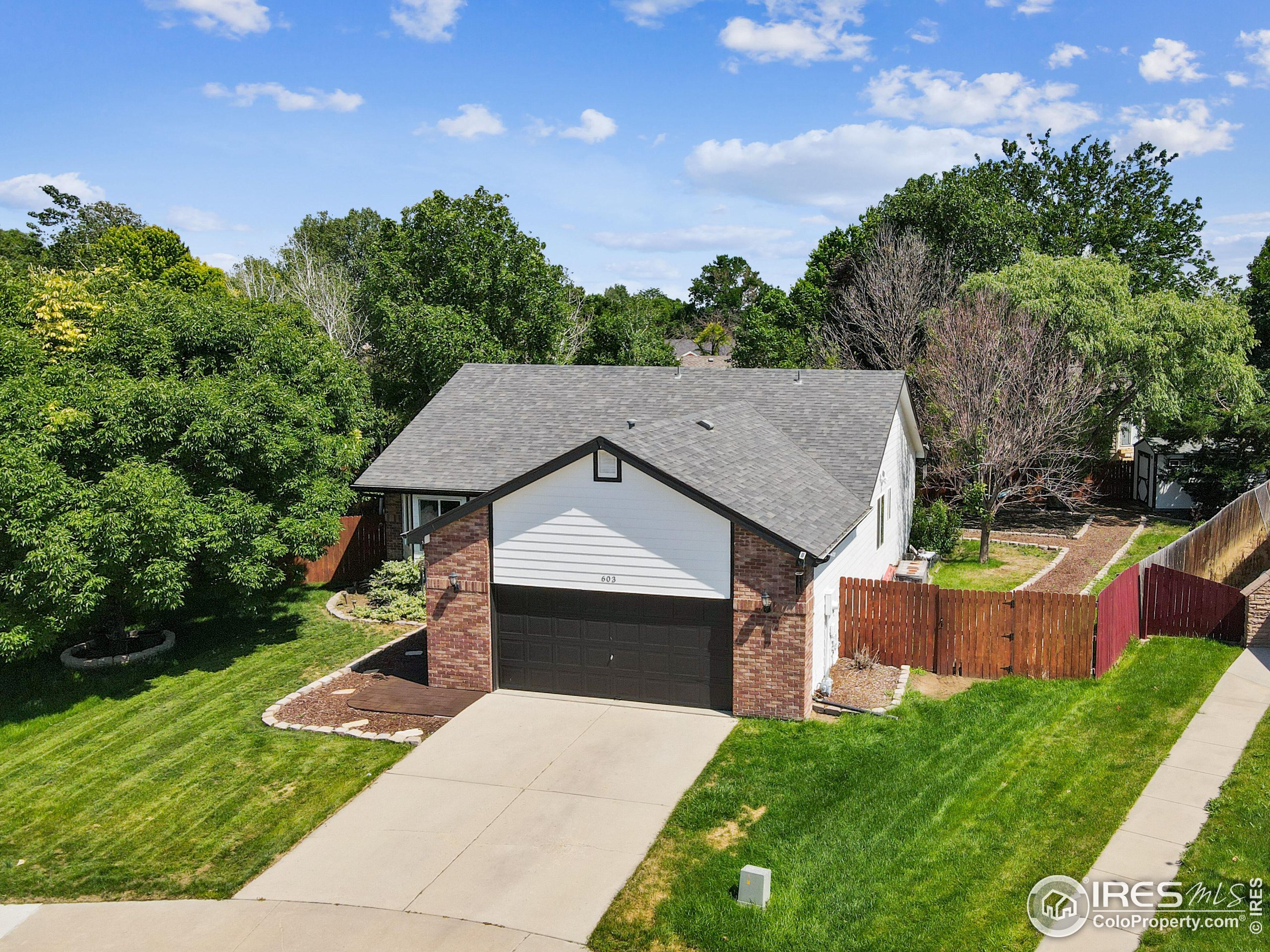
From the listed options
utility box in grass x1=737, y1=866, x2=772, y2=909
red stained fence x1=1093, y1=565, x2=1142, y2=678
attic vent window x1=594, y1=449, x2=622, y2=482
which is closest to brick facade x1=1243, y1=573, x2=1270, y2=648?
red stained fence x1=1093, y1=565, x2=1142, y2=678

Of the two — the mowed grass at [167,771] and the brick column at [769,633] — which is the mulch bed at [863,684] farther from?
the mowed grass at [167,771]

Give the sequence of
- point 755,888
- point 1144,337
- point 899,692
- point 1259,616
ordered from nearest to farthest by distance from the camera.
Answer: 1. point 755,888
2. point 899,692
3. point 1259,616
4. point 1144,337

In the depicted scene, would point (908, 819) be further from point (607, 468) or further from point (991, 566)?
point (991, 566)

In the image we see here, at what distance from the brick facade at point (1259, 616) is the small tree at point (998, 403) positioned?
8700 mm

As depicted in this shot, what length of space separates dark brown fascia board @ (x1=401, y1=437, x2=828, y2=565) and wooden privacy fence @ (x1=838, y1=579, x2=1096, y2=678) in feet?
12.8

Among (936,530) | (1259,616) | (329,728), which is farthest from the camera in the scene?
(936,530)

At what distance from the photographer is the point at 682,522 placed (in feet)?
49.0

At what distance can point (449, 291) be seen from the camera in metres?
33.0

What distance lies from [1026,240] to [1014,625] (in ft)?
89.6

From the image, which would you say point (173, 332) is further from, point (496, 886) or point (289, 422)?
point (496, 886)

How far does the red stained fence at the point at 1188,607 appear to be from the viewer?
1803 cm

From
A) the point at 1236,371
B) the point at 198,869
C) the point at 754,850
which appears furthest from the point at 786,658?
the point at 1236,371

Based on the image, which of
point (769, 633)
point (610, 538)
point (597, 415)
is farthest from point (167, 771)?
point (597, 415)

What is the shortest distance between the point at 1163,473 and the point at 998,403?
1216 centimetres
